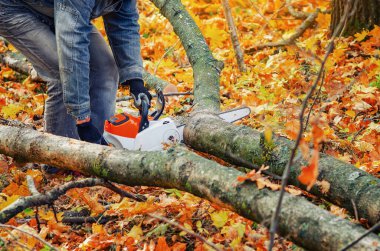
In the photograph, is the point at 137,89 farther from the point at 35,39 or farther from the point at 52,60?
the point at 35,39

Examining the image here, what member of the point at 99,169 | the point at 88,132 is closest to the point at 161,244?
the point at 99,169

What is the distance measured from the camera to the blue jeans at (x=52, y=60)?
3520 millimetres

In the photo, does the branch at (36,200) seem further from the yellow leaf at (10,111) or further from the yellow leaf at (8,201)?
the yellow leaf at (10,111)

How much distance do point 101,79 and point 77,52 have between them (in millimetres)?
630

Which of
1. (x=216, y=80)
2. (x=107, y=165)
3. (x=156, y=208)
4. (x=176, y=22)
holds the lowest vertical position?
(x=156, y=208)

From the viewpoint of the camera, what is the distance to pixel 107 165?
2686 millimetres

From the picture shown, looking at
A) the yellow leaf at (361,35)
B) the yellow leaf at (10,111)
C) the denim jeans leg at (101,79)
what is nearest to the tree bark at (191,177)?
the denim jeans leg at (101,79)

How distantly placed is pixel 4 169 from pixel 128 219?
1372 mm

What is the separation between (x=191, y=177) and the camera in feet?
7.59

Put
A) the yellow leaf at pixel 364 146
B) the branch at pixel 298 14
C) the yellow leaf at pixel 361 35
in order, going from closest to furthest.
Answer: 1. the yellow leaf at pixel 364 146
2. the yellow leaf at pixel 361 35
3. the branch at pixel 298 14

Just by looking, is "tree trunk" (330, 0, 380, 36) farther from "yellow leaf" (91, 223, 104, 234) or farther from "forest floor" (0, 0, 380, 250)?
"yellow leaf" (91, 223, 104, 234)

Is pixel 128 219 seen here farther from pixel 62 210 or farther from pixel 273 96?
pixel 273 96

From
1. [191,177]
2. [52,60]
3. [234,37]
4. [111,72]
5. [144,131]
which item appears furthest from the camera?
[234,37]

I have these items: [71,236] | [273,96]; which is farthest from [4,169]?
[273,96]
